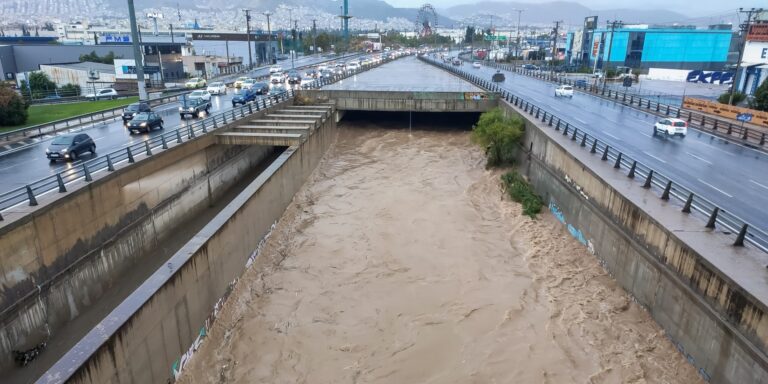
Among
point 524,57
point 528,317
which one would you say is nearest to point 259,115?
point 528,317

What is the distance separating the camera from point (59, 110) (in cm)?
4566

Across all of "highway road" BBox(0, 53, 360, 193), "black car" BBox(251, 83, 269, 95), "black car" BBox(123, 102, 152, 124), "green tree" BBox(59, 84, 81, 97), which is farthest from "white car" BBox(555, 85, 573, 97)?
"green tree" BBox(59, 84, 81, 97)

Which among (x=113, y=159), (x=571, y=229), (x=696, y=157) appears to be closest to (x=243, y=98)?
(x=113, y=159)

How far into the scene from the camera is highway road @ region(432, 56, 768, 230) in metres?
20.5

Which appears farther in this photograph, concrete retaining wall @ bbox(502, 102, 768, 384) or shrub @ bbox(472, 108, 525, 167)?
shrub @ bbox(472, 108, 525, 167)

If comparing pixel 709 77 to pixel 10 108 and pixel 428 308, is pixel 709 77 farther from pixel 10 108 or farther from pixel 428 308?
pixel 10 108

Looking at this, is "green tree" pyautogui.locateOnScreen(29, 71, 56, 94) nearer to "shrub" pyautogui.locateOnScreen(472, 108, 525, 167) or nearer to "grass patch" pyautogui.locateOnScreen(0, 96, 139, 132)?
"grass patch" pyautogui.locateOnScreen(0, 96, 139, 132)

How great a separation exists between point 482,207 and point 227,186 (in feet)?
60.9

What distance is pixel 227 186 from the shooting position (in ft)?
116

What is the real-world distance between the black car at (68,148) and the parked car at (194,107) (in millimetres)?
12404

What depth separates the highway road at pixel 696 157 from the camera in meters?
20.5

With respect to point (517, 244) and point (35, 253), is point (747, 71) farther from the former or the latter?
point (35, 253)

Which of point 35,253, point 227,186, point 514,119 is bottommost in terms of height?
point 227,186

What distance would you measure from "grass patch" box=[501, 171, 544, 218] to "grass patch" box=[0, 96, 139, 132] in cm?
3583
